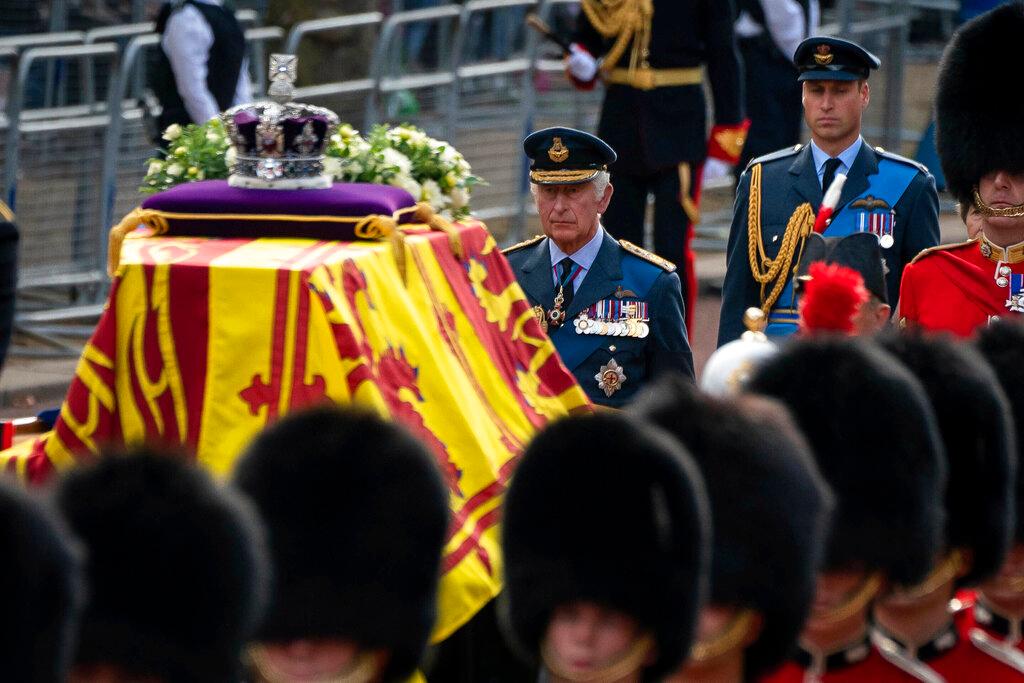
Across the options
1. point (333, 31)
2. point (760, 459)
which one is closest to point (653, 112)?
point (333, 31)

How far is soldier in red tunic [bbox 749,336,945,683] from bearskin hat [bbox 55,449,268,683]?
1191 millimetres

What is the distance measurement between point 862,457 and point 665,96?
5.62 meters

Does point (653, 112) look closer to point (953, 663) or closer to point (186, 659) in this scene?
point (953, 663)

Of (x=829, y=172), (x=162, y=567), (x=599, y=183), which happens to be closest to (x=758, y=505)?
(x=162, y=567)

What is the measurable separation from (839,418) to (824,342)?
0.14 meters

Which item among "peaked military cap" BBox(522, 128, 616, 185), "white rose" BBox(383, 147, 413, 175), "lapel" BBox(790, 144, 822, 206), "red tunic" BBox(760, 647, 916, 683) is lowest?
"red tunic" BBox(760, 647, 916, 683)

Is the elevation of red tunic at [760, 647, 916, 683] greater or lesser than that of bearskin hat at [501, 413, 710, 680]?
lesser

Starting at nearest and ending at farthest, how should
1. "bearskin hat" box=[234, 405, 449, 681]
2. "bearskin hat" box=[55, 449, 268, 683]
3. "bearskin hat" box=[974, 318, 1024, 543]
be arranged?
"bearskin hat" box=[55, 449, 268, 683], "bearskin hat" box=[234, 405, 449, 681], "bearskin hat" box=[974, 318, 1024, 543]

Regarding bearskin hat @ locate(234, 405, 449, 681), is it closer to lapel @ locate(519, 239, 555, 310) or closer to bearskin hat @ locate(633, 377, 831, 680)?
bearskin hat @ locate(633, 377, 831, 680)

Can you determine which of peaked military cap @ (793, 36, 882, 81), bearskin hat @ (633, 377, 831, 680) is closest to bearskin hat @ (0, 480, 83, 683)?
bearskin hat @ (633, 377, 831, 680)

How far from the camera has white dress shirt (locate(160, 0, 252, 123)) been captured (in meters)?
9.31

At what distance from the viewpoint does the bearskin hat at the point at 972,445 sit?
13.3 ft

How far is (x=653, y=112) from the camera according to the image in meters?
9.21

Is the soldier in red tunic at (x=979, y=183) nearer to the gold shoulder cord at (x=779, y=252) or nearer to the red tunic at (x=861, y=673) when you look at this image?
the gold shoulder cord at (x=779, y=252)
